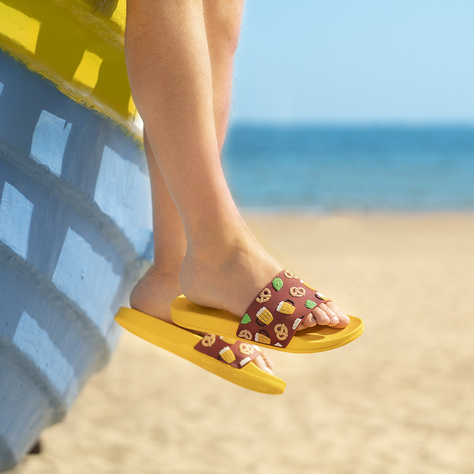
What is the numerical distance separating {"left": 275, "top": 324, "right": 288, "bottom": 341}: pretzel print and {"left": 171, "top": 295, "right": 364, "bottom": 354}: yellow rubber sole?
0.01 meters

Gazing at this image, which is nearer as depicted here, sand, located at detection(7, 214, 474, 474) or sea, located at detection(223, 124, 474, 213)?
sand, located at detection(7, 214, 474, 474)

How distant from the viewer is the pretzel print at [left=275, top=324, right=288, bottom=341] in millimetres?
1027

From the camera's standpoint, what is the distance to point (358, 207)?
13188 millimetres

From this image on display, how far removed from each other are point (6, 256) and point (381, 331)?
11.3 ft

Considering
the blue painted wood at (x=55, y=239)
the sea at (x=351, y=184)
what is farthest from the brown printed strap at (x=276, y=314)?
the sea at (x=351, y=184)

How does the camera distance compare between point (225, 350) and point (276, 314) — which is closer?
point (276, 314)

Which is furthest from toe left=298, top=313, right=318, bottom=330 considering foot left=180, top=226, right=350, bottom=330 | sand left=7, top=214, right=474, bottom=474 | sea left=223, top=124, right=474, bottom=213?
sea left=223, top=124, right=474, bottom=213

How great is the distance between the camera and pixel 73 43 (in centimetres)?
115

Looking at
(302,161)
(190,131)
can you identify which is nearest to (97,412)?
(190,131)

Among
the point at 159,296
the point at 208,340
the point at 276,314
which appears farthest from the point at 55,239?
the point at 276,314

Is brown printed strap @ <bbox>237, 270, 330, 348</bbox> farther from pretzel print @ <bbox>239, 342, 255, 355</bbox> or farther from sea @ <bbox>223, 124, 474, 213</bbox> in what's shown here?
sea @ <bbox>223, 124, 474, 213</bbox>

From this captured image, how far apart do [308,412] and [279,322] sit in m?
2.02

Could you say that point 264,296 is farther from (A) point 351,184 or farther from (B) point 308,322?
(A) point 351,184

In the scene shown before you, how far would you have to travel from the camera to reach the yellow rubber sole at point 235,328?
102 cm
